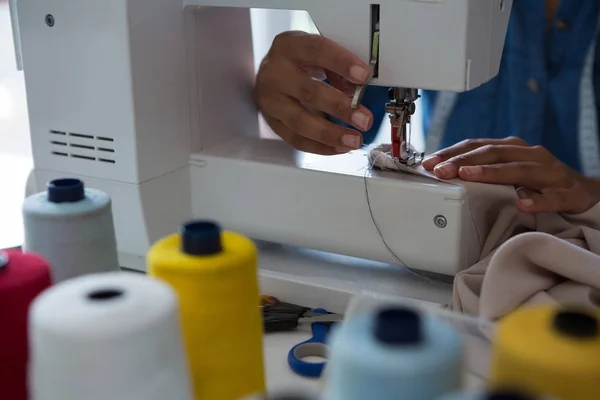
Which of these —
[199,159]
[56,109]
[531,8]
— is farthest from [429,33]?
[531,8]

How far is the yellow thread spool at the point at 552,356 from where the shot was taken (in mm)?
501

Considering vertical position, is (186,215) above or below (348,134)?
below

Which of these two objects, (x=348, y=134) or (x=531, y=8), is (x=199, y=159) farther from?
(x=531, y=8)

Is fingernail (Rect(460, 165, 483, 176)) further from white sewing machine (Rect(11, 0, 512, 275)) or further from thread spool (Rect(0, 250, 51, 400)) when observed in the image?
thread spool (Rect(0, 250, 51, 400))

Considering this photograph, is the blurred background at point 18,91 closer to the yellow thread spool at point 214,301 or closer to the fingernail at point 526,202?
the fingernail at point 526,202

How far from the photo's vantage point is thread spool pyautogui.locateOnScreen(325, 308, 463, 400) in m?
0.50

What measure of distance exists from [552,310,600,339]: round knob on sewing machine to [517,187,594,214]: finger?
1.71 feet

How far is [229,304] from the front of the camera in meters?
0.65

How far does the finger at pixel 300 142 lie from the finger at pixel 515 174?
195mm

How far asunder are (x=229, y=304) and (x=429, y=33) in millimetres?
487

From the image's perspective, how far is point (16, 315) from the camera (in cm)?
65

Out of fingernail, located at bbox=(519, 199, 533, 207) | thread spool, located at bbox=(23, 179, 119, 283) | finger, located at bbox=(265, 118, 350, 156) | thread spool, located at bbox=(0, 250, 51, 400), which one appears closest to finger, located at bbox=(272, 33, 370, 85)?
finger, located at bbox=(265, 118, 350, 156)

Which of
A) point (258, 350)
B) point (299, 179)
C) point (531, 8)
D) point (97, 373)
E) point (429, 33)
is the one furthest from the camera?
point (531, 8)

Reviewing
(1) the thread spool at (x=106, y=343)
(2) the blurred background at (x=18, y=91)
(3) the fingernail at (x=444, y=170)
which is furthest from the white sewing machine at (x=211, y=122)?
(1) the thread spool at (x=106, y=343)
